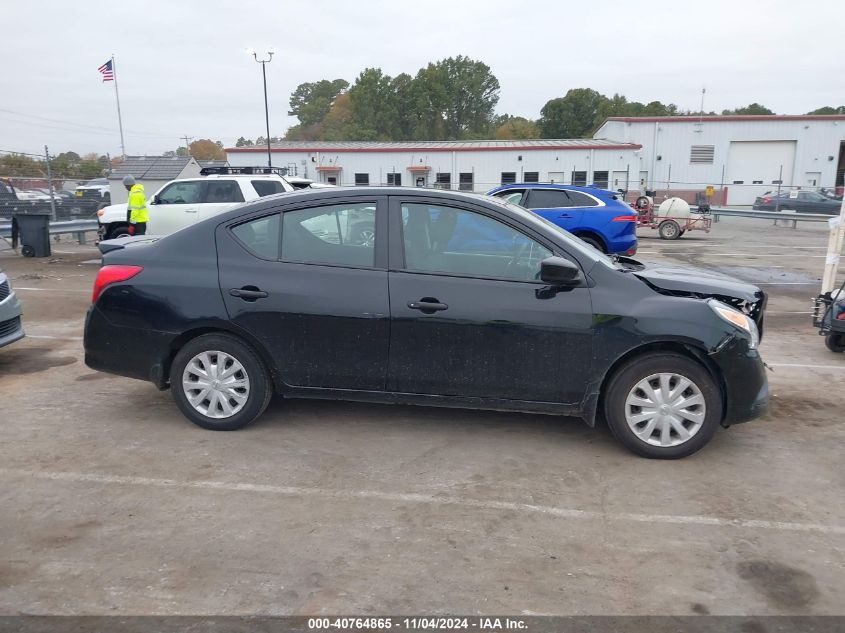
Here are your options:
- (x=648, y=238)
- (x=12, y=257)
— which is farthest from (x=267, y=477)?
(x=648, y=238)

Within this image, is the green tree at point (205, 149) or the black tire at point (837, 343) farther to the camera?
the green tree at point (205, 149)

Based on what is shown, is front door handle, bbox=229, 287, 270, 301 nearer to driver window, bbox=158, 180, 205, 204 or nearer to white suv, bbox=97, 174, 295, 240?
white suv, bbox=97, 174, 295, 240

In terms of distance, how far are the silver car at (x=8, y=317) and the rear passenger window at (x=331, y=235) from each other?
3.26 meters

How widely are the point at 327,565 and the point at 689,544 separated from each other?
184cm

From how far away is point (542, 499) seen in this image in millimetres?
3881

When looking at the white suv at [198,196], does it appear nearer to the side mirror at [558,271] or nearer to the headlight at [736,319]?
the side mirror at [558,271]

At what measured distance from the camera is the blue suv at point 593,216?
1284cm

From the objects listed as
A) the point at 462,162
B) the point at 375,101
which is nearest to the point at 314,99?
the point at 375,101

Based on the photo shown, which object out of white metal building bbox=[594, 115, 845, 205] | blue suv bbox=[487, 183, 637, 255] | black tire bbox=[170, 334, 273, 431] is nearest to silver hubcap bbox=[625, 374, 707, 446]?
black tire bbox=[170, 334, 273, 431]

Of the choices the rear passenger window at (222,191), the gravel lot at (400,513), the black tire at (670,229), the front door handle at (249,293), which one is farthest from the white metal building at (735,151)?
the front door handle at (249,293)

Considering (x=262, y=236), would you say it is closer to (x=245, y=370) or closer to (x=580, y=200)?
(x=245, y=370)

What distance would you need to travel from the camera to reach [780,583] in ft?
10.2

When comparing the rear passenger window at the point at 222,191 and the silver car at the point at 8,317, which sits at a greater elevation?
the rear passenger window at the point at 222,191

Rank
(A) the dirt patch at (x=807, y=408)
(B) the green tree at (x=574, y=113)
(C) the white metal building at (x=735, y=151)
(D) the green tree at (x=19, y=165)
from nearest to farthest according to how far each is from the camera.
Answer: (A) the dirt patch at (x=807, y=408) < (D) the green tree at (x=19, y=165) < (C) the white metal building at (x=735, y=151) < (B) the green tree at (x=574, y=113)
